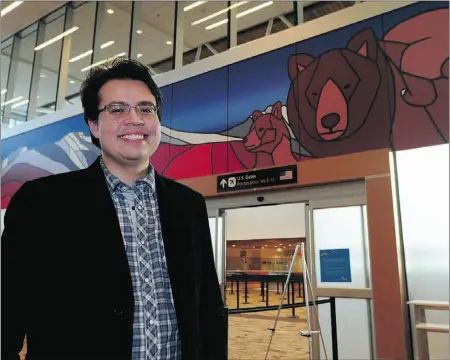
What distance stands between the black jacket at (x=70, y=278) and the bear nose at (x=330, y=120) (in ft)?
13.2

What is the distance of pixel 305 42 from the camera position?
A: 527 centimetres

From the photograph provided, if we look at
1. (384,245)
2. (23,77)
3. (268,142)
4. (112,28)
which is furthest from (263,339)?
(23,77)

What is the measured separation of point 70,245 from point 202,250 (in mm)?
442

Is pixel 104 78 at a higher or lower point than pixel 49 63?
lower

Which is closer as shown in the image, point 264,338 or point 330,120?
point 330,120

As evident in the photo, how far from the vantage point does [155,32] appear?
868 centimetres

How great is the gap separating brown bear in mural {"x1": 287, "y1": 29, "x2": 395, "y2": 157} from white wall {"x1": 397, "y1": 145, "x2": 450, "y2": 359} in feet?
1.34

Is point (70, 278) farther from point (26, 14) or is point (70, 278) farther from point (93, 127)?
point (26, 14)

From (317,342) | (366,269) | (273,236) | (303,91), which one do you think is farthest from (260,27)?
(273,236)

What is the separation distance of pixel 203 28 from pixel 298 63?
3.08 m

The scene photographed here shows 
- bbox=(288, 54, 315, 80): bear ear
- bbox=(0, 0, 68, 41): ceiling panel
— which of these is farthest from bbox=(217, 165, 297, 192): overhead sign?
bbox=(0, 0, 68, 41): ceiling panel

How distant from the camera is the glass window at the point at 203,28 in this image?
710cm

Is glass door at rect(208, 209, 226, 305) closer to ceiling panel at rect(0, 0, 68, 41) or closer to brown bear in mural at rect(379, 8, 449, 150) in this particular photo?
brown bear in mural at rect(379, 8, 449, 150)

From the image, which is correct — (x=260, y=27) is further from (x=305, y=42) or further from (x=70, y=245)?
(x=70, y=245)
